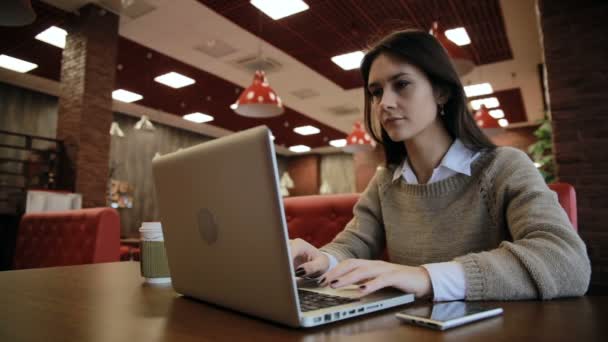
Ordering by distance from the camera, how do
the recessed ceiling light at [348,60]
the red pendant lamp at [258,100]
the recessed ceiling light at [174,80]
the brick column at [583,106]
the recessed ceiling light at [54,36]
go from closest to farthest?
the brick column at [583,106] < the red pendant lamp at [258,100] < the recessed ceiling light at [54,36] < the recessed ceiling light at [348,60] < the recessed ceiling light at [174,80]

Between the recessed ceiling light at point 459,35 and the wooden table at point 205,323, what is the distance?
5264 millimetres

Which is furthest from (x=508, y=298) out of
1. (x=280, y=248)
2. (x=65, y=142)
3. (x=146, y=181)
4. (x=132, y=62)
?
(x=146, y=181)

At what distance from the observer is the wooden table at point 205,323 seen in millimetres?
510

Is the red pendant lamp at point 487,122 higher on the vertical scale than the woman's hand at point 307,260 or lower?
higher

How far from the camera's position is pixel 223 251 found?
0.63 meters

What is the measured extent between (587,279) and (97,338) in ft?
2.90

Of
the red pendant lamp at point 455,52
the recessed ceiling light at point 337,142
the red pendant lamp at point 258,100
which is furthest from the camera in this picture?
the recessed ceiling light at point 337,142

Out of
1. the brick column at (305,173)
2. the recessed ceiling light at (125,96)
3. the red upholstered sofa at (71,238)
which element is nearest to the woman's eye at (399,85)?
the red upholstered sofa at (71,238)

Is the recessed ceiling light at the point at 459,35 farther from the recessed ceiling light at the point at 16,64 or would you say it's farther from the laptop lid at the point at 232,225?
the recessed ceiling light at the point at 16,64

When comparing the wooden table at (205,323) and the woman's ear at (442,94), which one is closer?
the wooden table at (205,323)

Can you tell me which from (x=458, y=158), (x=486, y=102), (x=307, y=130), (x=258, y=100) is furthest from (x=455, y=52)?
(x=307, y=130)

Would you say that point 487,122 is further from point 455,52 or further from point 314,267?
point 314,267

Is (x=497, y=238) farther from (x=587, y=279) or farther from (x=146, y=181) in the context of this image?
(x=146, y=181)

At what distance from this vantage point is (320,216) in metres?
2.19
